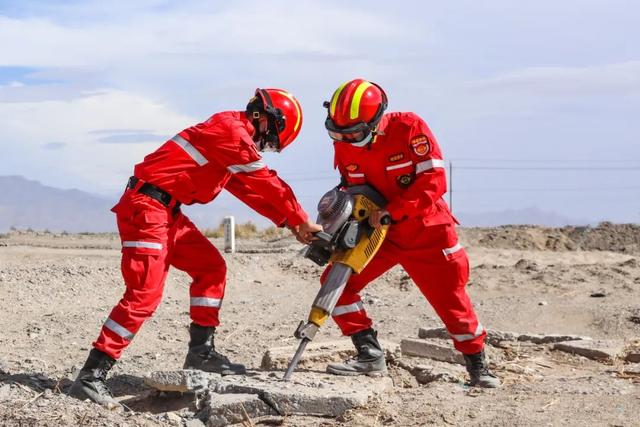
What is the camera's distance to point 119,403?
20.0 feet

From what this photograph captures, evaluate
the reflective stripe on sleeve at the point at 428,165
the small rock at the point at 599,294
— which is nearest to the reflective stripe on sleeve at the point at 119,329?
the reflective stripe on sleeve at the point at 428,165

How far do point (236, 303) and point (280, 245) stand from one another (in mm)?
6590

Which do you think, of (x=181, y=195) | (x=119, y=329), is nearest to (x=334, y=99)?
(x=181, y=195)

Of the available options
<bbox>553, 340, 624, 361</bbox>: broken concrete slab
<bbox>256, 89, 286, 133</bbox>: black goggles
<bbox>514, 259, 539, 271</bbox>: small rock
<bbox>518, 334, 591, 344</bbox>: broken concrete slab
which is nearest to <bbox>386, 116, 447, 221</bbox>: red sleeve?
<bbox>256, 89, 286, 133</bbox>: black goggles

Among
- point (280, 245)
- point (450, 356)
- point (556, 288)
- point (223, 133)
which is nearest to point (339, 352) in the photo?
point (450, 356)

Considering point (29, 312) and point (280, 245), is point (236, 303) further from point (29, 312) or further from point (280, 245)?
point (280, 245)

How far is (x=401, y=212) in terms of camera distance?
6137mm

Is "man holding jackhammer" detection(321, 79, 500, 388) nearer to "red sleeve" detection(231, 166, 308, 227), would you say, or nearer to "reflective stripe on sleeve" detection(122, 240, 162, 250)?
"red sleeve" detection(231, 166, 308, 227)

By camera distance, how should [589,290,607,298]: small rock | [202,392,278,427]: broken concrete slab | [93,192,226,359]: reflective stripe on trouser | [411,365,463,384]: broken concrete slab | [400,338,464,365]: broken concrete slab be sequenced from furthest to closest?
[589,290,607,298]: small rock
[400,338,464,365]: broken concrete slab
[411,365,463,384]: broken concrete slab
[93,192,226,359]: reflective stripe on trouser
[202,392,278,427]: broken concrete slab

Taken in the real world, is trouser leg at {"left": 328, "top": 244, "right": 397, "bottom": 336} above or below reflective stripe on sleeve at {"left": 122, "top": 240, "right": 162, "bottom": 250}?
below

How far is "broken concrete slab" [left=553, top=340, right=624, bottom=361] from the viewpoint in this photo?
787 centimetres

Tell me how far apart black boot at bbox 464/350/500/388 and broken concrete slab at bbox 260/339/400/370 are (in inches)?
33.5

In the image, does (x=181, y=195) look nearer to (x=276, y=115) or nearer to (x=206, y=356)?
(x=276, y=115)

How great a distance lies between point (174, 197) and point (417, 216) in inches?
60.6
